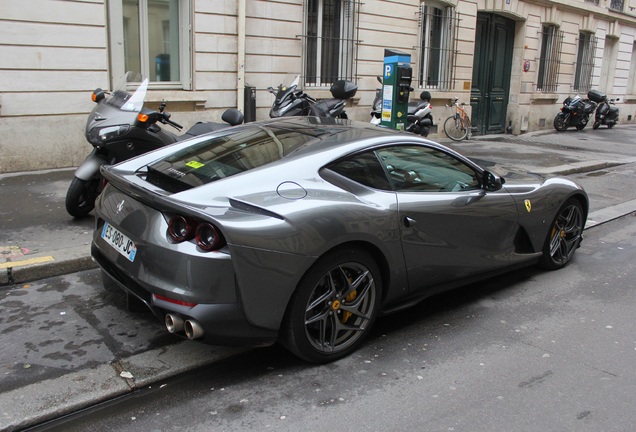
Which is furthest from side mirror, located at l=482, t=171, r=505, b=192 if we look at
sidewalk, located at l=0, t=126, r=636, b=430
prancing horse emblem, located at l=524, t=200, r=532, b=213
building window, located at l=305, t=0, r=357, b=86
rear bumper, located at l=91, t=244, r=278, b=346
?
building window, located at l=305, t=0, r=357, b=86

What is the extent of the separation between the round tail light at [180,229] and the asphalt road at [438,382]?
884 mm

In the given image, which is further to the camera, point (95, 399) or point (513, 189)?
point (513, 189)

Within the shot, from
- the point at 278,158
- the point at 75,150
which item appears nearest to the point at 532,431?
the point at 278,158

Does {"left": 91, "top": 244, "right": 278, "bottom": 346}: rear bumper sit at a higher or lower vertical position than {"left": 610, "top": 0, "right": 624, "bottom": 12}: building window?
lower

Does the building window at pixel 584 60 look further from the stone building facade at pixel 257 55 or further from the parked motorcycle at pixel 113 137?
the parked motorcycle at pixel 113 137

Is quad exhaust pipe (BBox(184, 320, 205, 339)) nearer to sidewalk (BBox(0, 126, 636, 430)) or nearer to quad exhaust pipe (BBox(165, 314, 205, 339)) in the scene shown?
quad exhaust pipe (BBox(165, 314, 205, 339))

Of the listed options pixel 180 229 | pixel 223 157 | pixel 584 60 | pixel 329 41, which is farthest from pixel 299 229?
pixel 584 60

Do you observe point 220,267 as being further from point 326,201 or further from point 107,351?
point 107,351

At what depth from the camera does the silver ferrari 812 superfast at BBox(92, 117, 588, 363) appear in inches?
123

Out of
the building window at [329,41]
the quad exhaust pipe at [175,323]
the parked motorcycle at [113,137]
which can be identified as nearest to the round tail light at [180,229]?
the quad exhaust pipe at [175,323]

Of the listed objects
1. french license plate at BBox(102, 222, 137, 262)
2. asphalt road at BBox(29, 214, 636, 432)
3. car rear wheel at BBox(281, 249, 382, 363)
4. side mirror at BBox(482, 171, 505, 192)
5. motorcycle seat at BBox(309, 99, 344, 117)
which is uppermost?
motorcycle seat at BBox(309, 99, 344, 117)

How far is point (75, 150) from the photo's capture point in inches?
356

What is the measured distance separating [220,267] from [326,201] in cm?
78

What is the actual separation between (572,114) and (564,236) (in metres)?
14.7
